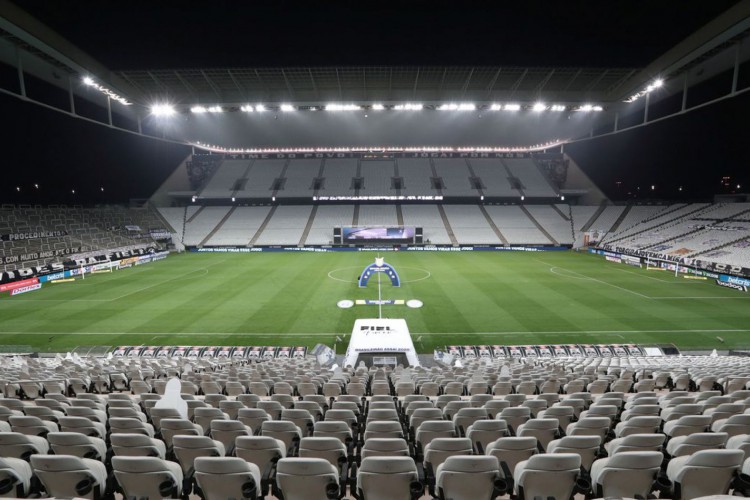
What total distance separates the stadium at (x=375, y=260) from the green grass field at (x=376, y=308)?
27cm

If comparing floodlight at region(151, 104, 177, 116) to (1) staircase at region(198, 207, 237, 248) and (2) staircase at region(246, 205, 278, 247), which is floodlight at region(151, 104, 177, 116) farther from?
(1) staircase at region(198, 207, 237, 248)

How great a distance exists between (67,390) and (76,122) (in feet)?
125

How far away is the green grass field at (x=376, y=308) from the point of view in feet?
63.7

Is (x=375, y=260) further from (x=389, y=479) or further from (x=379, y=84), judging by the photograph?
(x=389, y=479)

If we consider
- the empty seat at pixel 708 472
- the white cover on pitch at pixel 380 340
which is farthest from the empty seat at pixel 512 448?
the white cover on pitch at pixel 380 340

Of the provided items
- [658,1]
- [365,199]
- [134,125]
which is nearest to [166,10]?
[658,1]

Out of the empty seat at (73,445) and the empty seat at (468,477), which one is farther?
the empty seat at (73,445)

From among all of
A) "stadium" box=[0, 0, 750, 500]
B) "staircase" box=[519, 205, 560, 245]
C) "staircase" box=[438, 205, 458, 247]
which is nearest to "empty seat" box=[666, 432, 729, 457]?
"stadium" box=[0, 0, 750, 500]

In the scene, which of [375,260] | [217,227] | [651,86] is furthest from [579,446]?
[217,227]

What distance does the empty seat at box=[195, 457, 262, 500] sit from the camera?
11.2ft

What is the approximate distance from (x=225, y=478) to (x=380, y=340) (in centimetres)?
1233

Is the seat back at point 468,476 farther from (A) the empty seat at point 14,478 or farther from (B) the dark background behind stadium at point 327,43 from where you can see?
(B) the dark background behind stadium at point 327,43

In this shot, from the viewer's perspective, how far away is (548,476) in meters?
3.51

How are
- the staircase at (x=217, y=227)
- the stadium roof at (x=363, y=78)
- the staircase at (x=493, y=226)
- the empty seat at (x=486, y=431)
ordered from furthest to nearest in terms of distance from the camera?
the staircase at (x=217, y=227) → the staircase at (x=493, y=226) → the stadium roof at (x=363, y=78) → the empty seat at (x=486, y=431)
